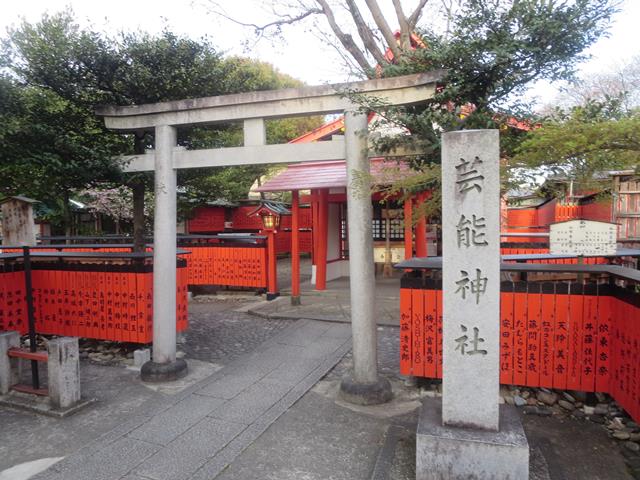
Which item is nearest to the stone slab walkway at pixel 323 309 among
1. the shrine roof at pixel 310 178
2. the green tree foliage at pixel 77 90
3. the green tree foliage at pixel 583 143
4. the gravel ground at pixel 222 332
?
the gravel ground at pixel 222 332

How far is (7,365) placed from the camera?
519 centimetres

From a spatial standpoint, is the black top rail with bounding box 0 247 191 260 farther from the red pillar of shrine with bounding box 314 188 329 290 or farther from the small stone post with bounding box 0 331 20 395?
the red pillar of shrine with bounding box 314 188 329 290

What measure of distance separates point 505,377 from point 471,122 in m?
2.94

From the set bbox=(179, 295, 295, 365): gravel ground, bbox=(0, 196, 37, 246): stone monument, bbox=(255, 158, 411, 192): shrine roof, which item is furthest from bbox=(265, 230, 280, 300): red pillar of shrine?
bbox=(0, 196, 37, 246): stone monument

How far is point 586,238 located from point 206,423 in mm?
4343

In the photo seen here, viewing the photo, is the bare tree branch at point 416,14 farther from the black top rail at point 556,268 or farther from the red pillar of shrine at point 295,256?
the black top rail at point 556,268

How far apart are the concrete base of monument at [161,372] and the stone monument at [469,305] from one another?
3538 mm

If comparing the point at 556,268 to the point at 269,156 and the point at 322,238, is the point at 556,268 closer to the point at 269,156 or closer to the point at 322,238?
the point at 269,156

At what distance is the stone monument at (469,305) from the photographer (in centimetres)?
343

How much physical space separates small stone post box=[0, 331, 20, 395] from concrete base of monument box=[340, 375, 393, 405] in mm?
4061

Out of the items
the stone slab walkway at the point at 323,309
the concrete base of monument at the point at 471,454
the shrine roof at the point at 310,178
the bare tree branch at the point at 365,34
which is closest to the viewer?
the concrete base of monument at the point at 471,454

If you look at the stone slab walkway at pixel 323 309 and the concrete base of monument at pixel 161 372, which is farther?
the stone slab walkway at pixel 323 309

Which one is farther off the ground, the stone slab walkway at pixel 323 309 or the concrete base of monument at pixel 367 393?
the stone slab walkway at pixel 323 309

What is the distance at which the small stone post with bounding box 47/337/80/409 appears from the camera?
4.70 meters
